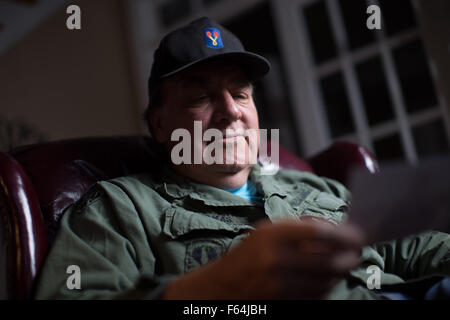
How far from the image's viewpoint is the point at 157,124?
4.10ft

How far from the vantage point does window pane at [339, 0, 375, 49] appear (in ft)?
7.82

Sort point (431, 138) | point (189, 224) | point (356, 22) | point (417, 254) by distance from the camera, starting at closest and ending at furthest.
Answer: point (189, 224)
point (417, 254)
point (431, 138)
point (356, 22)

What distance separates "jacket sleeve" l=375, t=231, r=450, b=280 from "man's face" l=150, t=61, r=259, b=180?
0.44 m

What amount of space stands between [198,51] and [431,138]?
159cm

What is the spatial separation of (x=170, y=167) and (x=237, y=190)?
20 cm

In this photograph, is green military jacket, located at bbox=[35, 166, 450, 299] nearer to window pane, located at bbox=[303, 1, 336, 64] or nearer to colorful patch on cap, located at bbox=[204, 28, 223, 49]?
colorful patch on cap, located at bbox=[204, 28, 223, 49]

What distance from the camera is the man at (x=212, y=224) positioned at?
0.53 metres

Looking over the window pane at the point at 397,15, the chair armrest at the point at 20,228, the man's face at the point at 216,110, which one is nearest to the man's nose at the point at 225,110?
the man's face at the point at 216,110

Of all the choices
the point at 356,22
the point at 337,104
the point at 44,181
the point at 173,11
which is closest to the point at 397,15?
the point at 356,22

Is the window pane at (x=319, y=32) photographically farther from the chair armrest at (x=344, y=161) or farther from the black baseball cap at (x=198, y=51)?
the black baseball cap at (x=198, y=51)

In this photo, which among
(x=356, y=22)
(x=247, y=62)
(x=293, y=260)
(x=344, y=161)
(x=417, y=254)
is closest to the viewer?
(x=293, y=260)

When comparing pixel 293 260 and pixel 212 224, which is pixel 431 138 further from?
pixel 293 260

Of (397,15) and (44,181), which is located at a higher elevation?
(397,15)

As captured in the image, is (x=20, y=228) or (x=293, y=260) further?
(x=20, y=228)
